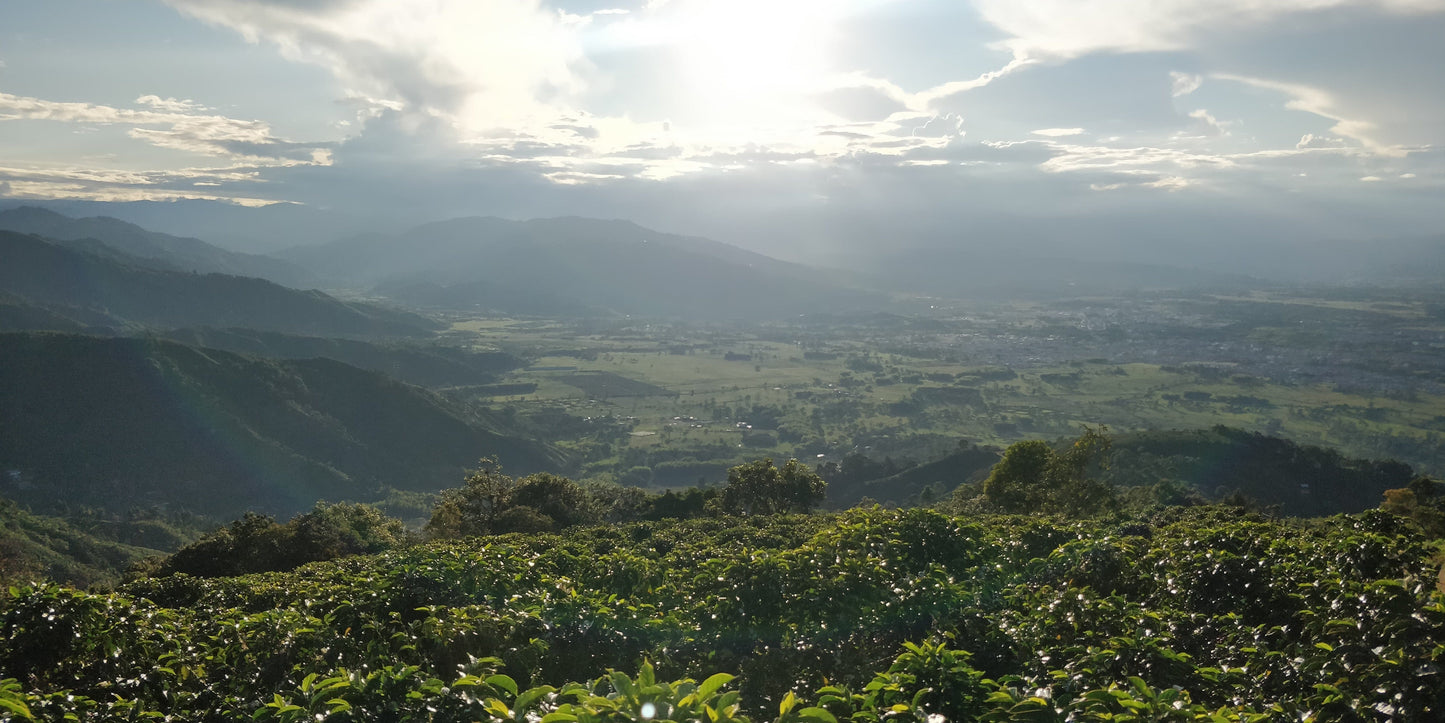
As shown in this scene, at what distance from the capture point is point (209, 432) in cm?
11119

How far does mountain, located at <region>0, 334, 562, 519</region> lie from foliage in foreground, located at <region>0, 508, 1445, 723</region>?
360 feet

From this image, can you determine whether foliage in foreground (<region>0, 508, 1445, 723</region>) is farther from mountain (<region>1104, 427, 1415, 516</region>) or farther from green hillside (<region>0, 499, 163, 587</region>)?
mountain (<region>1104, 427, 1415, 516</region>)

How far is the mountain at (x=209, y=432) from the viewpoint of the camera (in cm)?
10019

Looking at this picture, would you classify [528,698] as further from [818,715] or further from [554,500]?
[554,500]

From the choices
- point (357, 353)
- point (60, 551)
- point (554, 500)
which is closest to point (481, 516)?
point (554, 500)

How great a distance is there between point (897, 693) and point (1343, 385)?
199436 mm

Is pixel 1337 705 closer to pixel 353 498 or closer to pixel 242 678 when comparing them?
pixel 242 678

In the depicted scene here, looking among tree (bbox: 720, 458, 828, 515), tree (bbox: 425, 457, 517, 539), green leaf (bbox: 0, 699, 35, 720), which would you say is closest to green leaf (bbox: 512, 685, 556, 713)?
green leaf (bbox: 0, 699, 35, 720)

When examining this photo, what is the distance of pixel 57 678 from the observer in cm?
796

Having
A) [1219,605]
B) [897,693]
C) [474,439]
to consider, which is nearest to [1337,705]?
[897,693]

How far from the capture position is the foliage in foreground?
5410mm

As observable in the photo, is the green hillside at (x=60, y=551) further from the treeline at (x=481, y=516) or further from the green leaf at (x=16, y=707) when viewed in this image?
the green leaf at (x=16, y=707)

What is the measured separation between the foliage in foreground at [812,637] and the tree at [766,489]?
25154 millimetres

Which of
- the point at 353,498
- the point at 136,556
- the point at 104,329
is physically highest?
the point at 104,329
